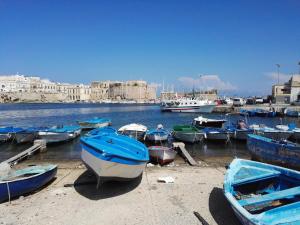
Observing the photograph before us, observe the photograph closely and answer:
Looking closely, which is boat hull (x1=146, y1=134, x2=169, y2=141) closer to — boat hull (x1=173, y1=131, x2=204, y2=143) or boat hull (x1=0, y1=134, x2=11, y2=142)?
boat hull (x1=173, y1=131, x2=204, y2=143)

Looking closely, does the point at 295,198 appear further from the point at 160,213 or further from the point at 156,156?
the point at 156,156

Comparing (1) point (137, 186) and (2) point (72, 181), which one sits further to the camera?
(2) point (72, 181)

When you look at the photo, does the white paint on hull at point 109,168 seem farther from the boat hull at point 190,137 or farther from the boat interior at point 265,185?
the boat hull at point 190,137

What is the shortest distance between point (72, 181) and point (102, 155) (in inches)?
120

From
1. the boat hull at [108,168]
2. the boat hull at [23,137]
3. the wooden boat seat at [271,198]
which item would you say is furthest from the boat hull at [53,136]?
the wooden boat seat at [271,198]

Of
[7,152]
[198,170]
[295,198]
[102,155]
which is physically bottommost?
[7,152]

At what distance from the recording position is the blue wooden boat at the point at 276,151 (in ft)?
38.2

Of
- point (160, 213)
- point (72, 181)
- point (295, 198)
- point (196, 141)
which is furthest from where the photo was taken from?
point (196, 141)

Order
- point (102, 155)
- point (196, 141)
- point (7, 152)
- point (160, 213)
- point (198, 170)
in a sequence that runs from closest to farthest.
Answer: point (160, 213) → point (102, 155) → point (198, 170) → point (7, 152) → point (196, 141)

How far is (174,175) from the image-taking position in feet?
35.3

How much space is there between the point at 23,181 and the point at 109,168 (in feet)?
9.26

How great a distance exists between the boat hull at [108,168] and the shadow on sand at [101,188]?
656mm

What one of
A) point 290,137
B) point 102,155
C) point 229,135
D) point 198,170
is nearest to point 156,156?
point 198,170

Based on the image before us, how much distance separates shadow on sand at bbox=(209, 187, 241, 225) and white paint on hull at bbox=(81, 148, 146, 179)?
A: 105 inches
